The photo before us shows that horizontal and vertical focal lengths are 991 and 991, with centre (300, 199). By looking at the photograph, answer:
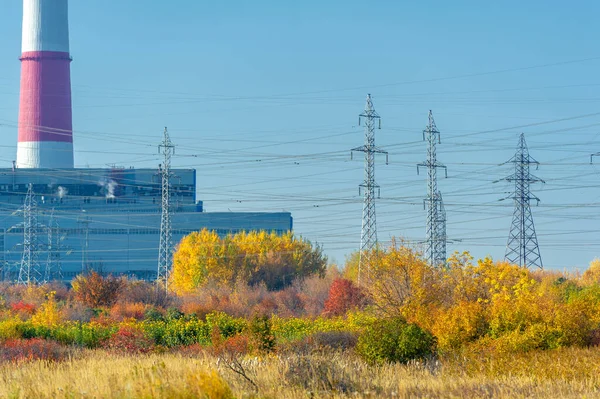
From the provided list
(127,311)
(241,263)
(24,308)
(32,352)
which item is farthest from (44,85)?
(32,352)

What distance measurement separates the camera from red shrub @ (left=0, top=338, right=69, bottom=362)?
69.0 ft

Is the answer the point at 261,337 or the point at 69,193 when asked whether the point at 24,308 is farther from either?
the point at 69,193

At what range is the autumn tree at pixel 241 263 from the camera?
214ft

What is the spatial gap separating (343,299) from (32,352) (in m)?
22.1

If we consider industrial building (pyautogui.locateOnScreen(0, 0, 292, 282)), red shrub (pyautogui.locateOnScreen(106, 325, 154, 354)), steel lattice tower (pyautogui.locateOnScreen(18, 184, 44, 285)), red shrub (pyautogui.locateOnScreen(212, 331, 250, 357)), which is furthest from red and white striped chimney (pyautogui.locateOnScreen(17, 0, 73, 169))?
red shrub (pyautogui.locateOnScreen(212, 331, 250, 357))

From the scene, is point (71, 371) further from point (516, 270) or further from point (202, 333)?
point (516, 270)

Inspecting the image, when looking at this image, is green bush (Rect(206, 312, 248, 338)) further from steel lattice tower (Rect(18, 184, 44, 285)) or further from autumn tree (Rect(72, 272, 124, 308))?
steel lattice tower (Rect(18, 184, 44, 285))

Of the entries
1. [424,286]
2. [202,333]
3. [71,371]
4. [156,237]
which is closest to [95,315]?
[202,333]

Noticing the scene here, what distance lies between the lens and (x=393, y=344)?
69.5ft

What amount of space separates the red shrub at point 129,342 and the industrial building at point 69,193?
178 ft

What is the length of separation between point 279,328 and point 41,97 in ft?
221

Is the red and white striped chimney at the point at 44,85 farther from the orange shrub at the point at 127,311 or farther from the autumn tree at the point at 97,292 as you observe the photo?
the orange shrub at the point at 127,311

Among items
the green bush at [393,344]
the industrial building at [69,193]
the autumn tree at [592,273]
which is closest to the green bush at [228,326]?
the green bush at [393,344]

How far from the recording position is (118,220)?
82.3 metres
